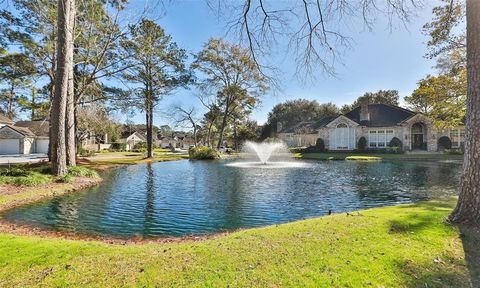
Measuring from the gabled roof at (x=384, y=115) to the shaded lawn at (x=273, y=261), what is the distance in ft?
122

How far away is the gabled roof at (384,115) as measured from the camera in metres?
38.7

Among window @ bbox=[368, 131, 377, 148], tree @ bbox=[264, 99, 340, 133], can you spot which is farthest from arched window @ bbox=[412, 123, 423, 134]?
tree @ bbox=[264, 99, 340, 133]

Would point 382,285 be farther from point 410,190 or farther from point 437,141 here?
point 437,141

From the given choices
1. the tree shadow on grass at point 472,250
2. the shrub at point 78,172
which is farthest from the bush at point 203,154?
the tree shadow on grass at point 472,250

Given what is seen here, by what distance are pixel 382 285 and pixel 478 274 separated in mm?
1404

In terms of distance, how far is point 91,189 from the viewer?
45.1 feet

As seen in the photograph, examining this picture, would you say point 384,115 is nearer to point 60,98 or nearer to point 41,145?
point 60,98

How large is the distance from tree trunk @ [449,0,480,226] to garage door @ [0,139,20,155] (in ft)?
158

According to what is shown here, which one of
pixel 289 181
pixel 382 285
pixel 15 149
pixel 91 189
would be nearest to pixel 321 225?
pixel 382 285

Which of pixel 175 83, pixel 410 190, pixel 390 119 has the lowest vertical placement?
pixel 410 190

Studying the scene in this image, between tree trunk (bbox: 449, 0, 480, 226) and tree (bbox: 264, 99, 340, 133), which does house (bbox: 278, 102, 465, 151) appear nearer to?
tree (bbox: 264, 99, 340, 133)

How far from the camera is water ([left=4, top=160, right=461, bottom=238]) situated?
8.29m

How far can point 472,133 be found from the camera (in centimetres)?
541

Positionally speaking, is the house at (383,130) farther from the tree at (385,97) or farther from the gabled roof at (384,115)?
the tree at (385,97)
